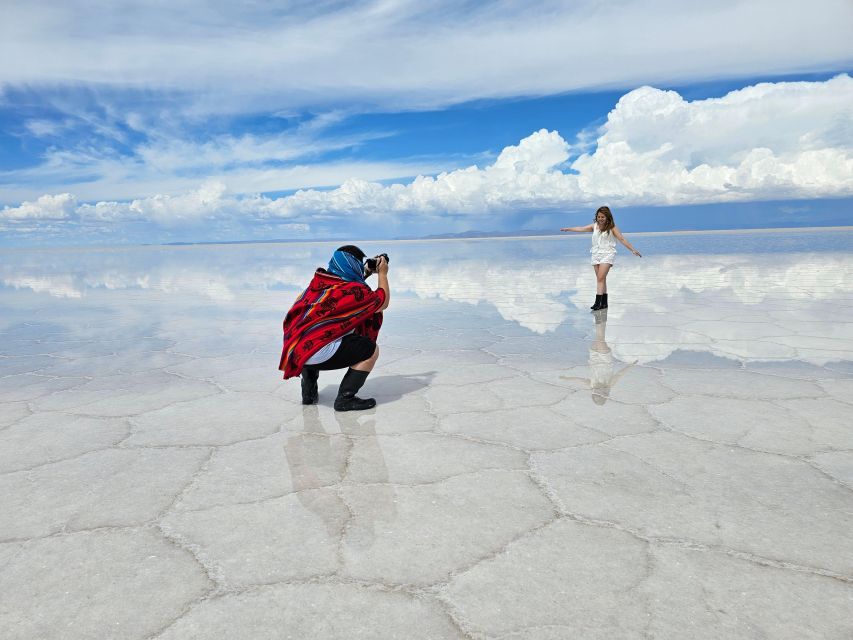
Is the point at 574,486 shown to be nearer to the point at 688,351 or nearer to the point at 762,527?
the point at 762,527

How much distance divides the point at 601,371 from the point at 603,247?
3.61m

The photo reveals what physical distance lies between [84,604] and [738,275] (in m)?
11.5

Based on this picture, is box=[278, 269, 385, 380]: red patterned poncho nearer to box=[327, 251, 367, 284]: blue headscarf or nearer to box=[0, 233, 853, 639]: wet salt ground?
box=[327, 251, 367, 284]: blue headscarf

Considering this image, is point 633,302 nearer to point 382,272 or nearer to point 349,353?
point 382,272

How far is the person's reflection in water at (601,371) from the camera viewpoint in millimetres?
3494

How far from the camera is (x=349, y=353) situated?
10.8 feet

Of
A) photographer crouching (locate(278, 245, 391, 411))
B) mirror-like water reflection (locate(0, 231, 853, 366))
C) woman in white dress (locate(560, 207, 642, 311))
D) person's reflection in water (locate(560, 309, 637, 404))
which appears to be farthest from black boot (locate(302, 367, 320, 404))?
woman in white dress (locate(560, 207, 642, 311))

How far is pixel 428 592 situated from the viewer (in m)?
1.59

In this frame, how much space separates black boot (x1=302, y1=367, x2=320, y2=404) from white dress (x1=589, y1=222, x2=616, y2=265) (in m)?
4.68

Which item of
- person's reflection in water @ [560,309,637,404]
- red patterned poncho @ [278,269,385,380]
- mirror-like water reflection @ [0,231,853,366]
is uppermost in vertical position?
red patterned poncho @ [278,269,385,380]

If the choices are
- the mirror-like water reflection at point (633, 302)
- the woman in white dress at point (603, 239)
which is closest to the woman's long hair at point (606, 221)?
the woman in white dress at point (603, 239)

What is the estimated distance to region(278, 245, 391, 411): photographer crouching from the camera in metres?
3.21

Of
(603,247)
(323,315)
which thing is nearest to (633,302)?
(603,247)

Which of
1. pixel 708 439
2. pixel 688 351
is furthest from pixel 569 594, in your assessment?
pixel 688 351
